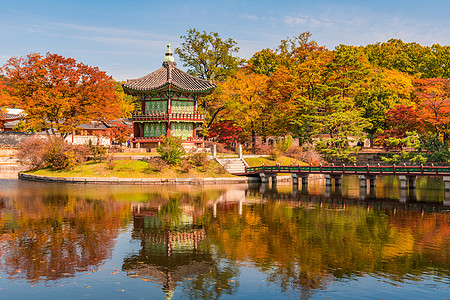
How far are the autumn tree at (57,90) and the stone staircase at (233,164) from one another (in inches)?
764

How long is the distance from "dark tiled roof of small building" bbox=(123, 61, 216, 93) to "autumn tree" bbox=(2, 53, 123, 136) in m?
4.27

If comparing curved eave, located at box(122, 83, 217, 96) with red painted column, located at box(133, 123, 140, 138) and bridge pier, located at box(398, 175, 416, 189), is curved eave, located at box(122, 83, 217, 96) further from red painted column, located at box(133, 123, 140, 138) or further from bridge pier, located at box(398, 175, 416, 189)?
bridge pier, located at box(398, 175, 416, 189)

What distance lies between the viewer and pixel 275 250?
18.8 meters

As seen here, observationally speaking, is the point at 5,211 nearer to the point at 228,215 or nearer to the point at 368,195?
the point at 228,215

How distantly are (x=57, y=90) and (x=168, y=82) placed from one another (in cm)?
1540

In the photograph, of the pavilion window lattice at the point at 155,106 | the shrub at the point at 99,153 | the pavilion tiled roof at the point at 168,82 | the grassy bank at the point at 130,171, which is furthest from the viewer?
the pavilion window lattice at the point at 155,106

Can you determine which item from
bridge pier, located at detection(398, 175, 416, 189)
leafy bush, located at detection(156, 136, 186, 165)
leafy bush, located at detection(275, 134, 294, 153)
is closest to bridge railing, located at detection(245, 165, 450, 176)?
bridge pier, located at detection(398, 175, 416, 189)

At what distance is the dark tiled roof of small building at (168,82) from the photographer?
2393 inches

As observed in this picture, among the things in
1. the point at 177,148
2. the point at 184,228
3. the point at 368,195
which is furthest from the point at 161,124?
the point at 184,228

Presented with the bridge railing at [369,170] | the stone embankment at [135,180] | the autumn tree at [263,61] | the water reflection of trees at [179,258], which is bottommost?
the water reflection of trees at [179,258]

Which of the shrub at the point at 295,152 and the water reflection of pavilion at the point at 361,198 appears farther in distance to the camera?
the shrub at the point at 295,152

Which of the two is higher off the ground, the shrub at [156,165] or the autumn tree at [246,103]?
the autumn tree at [246,103]

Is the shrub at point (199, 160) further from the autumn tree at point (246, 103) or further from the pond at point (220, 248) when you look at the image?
the pond at point (220, 248)

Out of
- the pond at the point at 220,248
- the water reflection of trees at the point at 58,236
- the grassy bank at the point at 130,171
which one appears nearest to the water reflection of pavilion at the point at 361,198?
the pond at the point at 220,248
